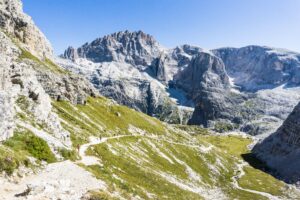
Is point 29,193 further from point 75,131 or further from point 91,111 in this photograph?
point 91,111

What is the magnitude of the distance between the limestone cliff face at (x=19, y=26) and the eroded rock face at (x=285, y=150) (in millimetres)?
110709

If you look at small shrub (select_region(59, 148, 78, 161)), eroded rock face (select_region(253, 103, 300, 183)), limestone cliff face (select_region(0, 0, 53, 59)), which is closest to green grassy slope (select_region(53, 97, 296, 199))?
small shrub (select_region(59, 148, 78, 161))

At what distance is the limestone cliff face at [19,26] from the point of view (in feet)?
438

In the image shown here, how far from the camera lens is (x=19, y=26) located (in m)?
141

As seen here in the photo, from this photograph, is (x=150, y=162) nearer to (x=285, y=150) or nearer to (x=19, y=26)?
(x=19, y=26)

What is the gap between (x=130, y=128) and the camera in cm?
11781

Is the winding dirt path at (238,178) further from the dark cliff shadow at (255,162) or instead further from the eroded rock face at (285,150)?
the dark cliff shadow at (255,162)

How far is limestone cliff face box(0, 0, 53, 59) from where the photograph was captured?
133375 millimetres

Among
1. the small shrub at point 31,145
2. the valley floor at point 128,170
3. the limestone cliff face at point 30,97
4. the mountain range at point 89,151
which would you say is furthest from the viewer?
the limestone cliff face at point 30,97

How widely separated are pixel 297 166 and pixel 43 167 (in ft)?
417

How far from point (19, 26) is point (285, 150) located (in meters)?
129

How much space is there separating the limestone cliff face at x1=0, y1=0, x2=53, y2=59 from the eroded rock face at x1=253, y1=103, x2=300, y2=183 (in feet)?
363

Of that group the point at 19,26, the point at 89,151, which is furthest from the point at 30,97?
the point at 19,26

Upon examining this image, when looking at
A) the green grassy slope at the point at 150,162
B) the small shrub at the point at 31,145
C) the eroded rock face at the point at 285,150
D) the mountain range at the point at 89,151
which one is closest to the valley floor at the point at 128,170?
the green grassy slope at the point at 150,162
